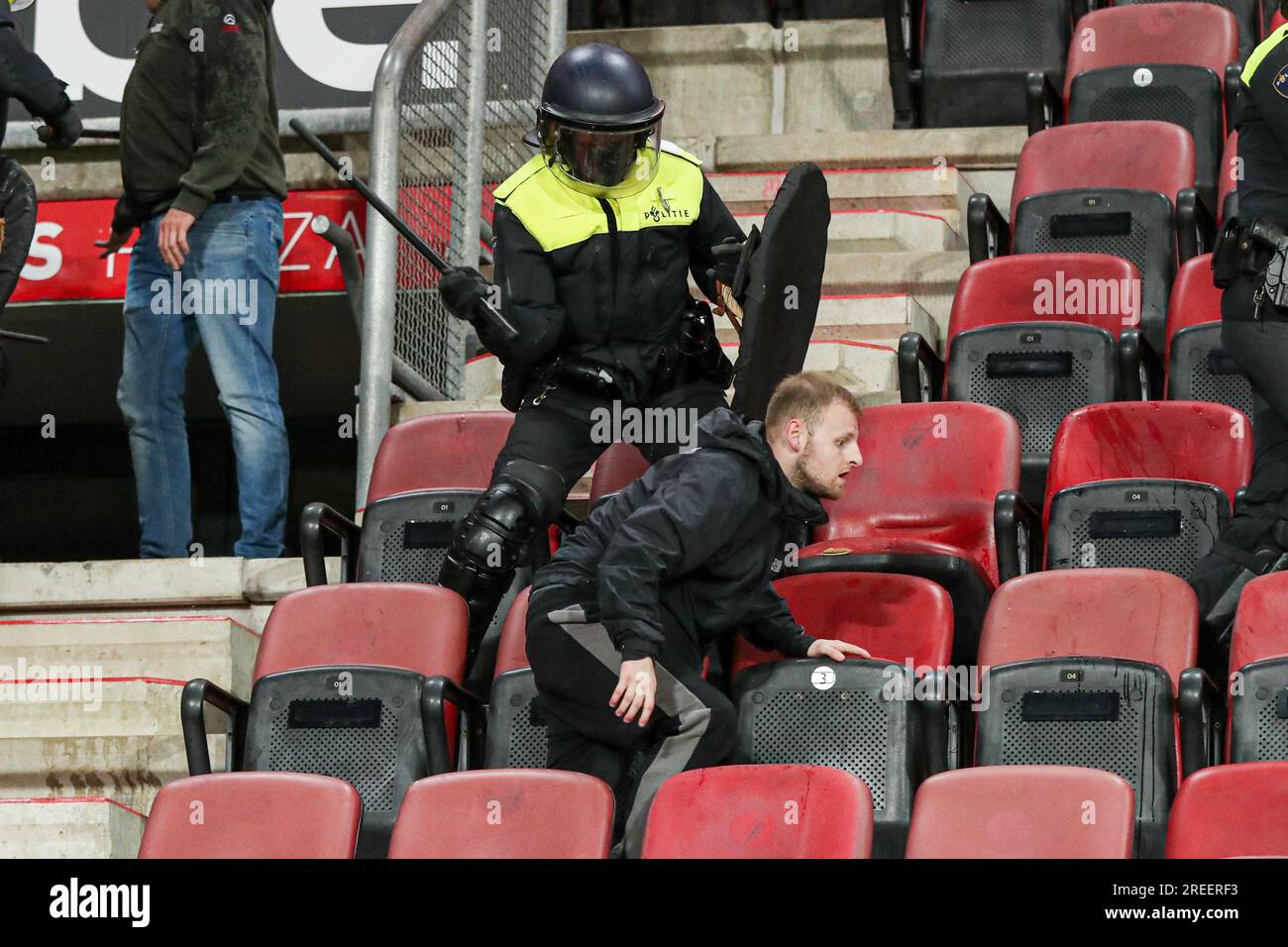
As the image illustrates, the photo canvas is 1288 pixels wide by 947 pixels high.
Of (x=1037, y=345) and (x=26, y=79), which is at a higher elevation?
(x=26, y=79)

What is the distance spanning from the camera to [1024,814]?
329 cm

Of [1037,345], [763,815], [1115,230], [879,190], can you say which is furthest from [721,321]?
[763,815]

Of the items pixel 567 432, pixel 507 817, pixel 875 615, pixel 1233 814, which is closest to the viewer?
pixel 1233 814

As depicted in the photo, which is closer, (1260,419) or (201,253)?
(1260,419)

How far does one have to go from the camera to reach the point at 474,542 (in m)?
4.46

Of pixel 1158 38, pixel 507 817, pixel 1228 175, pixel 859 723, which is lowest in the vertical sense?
pixel 507 817

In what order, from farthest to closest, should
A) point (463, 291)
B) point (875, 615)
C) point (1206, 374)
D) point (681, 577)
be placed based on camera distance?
point (1206, 374)
point (463, 291)
point (875, 615)
point (681, 577)

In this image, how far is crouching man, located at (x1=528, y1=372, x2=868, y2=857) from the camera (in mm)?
3748

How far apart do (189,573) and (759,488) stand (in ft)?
6.15

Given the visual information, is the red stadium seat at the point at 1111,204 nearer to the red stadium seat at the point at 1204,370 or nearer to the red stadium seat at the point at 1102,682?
the red stadium seat at the point at 1204,370

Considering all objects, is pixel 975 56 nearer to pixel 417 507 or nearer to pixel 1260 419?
pixel 1260 419

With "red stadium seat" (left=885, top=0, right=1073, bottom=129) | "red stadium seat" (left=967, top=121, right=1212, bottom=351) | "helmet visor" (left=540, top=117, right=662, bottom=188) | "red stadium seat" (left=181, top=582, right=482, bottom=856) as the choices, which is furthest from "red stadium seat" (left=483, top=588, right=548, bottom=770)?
"red stadium seat" (left=885, top=0, right=1073, bottom=129)

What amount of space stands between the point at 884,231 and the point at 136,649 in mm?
2657
